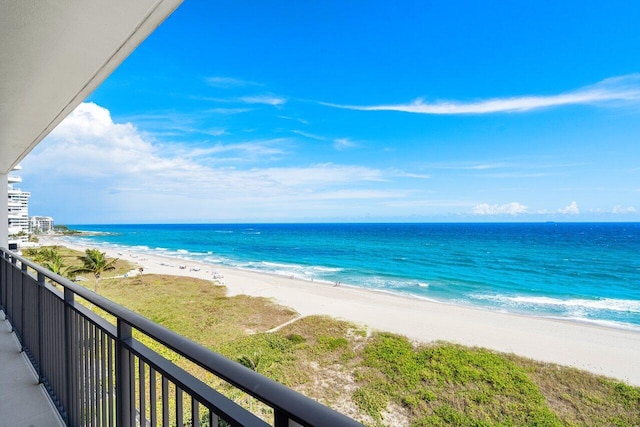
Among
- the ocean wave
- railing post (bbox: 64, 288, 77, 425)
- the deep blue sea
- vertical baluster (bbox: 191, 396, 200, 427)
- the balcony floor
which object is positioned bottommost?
the ocean wave

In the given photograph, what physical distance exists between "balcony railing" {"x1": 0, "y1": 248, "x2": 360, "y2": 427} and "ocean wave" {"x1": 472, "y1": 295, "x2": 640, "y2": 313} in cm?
1877

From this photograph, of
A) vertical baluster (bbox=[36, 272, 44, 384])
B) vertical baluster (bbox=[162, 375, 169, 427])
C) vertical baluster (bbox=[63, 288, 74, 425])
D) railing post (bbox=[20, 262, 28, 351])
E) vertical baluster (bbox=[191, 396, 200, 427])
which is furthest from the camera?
railing post (bbox=[20, 262, 28, 351])

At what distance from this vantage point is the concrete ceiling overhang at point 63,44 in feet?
4.21

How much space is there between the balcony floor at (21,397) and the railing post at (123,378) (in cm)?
104

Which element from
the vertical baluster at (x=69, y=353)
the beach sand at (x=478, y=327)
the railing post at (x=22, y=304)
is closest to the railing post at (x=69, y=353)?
the vertical baluster at (x=69, y=353)

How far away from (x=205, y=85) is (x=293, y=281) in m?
16.9

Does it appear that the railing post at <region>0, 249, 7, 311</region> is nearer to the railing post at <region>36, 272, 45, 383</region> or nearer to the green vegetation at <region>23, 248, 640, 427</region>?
the railing post at <region>36, 272, 45, 383</region>

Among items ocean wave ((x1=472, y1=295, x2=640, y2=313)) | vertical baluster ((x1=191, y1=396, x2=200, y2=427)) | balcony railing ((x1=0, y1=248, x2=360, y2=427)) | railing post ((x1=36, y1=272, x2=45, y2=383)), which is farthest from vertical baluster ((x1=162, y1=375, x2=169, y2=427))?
ocean wave ((x1=472, y1=295, x2=640, y2=313))

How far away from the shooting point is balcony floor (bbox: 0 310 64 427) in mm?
1666

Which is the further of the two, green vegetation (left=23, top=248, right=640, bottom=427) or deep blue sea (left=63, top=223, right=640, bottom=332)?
deep blue sea (left=63, top=223, right=640, bottom=332)

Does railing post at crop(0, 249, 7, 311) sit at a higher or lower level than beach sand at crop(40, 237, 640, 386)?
higher

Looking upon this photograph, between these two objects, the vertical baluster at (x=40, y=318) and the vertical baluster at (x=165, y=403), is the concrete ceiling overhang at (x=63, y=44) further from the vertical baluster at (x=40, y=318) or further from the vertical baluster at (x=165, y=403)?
the vertical baluster at (x=165, y=403)

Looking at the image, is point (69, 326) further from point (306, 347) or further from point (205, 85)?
point (205, 85)

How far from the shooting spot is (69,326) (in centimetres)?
145
